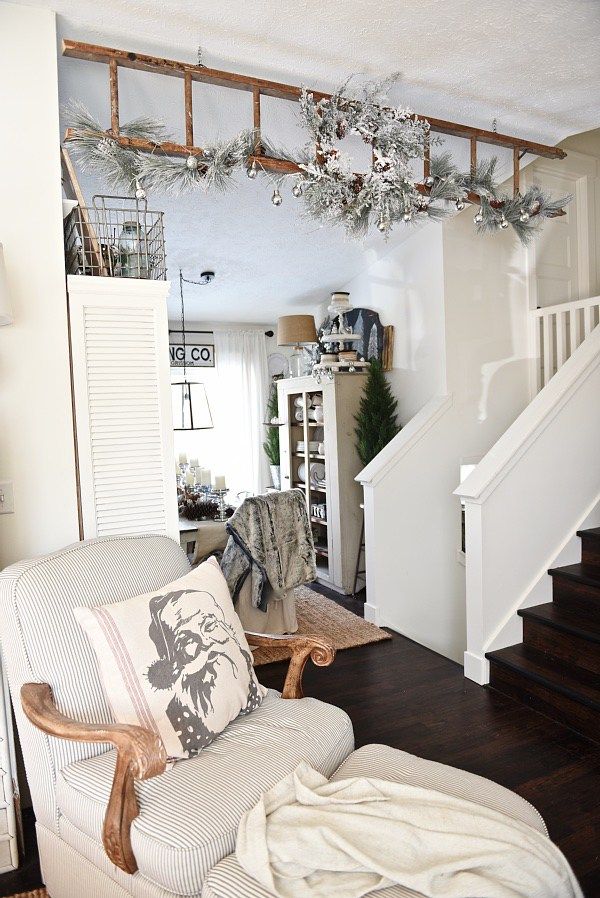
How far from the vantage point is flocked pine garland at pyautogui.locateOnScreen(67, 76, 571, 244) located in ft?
7.93

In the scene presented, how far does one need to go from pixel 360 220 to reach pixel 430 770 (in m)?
2.17

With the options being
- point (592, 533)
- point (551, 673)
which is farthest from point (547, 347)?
point (551, 673)

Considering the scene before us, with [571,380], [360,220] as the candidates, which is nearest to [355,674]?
[571,380]

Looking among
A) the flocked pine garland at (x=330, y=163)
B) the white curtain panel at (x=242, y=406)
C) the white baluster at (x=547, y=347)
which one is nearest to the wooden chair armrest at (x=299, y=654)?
the flocked pine garland at (x=330, y=163)

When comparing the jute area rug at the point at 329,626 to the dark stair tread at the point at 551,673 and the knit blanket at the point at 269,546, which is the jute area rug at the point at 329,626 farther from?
the dark stair tread at the point at 551,673

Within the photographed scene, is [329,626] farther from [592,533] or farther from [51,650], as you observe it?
[51,650]

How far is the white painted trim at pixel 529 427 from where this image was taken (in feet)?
10.5

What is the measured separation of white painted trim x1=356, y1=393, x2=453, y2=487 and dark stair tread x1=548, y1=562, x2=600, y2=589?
1.24 m

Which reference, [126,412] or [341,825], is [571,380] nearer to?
[126,412]

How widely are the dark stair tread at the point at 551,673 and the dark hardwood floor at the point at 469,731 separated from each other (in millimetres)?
159

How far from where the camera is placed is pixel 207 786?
160 centimetres

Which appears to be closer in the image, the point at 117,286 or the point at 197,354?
the point at 117,286

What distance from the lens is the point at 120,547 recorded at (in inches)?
85.7

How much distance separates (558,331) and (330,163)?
8.26 ft
